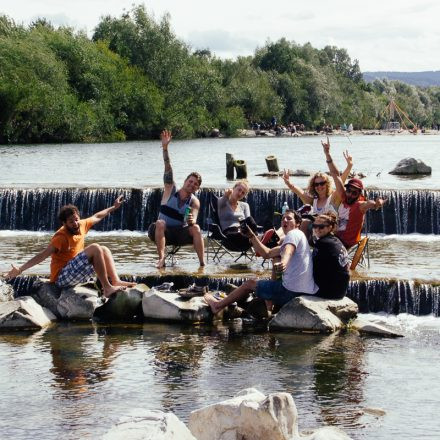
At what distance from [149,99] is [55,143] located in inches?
603

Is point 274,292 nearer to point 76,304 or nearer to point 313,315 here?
point 313,315

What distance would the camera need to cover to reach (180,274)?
42.6 ft

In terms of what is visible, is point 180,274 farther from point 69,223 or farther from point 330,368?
point 330,368

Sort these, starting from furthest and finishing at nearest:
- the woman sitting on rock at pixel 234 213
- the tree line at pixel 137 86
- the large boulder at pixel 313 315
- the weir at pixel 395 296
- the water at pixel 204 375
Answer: the tree line at pixel 137 86, the woman sitting on rock at pixel 234 213, the weir at pixel 395 296, the large boulder at pixel 313 315, the water at pixel 204 375

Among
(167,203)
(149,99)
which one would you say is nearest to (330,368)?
(167,203)

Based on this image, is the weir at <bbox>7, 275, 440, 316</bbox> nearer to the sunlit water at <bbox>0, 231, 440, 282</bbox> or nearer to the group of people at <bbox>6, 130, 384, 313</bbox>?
the sunlit water at <bbox>0, 231, 440, 282</bbox>

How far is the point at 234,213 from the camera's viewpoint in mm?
14117

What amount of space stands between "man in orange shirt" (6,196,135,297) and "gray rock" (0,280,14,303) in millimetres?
592

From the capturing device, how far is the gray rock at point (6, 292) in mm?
12436

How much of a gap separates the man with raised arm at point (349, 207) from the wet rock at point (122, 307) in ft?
8.86

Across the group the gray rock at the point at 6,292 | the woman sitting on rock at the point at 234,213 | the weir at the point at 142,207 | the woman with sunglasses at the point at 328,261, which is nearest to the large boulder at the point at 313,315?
the woman with sunglasses at the point at 328,261

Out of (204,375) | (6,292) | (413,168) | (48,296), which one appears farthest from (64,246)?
(413,168)

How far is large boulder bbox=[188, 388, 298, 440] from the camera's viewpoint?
6.87 meters

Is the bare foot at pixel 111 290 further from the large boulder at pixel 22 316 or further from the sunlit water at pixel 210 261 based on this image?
the sunlit water at pixel 210 261
